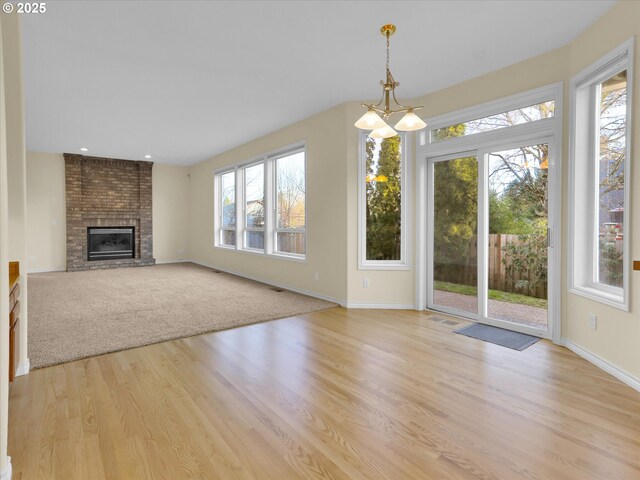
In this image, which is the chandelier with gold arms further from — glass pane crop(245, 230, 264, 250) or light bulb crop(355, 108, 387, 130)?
glass pane crop(245, 230, 264, 250)

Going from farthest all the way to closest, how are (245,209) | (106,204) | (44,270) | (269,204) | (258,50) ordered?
(106,204)
(44,270)
(245,209)
(269,204)
(258,50)

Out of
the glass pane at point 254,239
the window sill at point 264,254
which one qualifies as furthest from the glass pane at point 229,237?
the glass pane at point 254,239

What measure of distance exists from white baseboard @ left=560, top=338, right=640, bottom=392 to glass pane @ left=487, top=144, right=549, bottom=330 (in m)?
0.36

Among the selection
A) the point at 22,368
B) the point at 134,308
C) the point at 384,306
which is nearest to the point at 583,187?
the point at 384,306

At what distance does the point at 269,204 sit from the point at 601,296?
16.5ft

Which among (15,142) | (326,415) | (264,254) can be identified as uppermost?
(15,142)

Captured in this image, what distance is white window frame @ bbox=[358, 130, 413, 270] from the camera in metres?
4.64

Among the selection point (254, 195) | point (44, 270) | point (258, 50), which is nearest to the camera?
point (258, 50)

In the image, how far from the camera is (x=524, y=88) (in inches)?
141

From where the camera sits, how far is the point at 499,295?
156 inches

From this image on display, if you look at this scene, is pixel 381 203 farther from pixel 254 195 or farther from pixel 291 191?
pixel 254 195

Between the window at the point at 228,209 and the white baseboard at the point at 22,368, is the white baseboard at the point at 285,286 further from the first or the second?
the white baseboard at the point at 22,368

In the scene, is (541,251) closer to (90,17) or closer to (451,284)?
(451,284)

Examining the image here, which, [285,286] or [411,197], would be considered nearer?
[411,197]
